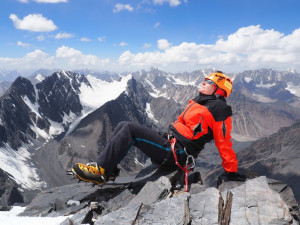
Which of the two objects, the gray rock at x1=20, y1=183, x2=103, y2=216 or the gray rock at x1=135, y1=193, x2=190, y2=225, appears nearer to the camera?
the gray rock at x1=135, y1=193, x2=190, y2=225

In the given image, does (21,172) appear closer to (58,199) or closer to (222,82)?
(58,199)

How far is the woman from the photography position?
9.59 metres

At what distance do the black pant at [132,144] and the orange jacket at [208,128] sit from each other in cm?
56

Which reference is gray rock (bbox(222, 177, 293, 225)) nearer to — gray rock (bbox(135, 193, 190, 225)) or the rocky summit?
the rocky summit

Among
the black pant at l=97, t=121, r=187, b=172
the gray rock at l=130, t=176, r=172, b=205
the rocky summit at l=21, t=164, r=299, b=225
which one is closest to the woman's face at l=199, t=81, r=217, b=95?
the black pant at l=97, t=121, r=187, b=172

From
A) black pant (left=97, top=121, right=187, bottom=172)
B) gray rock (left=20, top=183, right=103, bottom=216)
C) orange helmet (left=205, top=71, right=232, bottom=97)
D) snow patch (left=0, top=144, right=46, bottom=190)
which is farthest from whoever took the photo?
snow patch (left=0, top=144, right=46, bottom=190)

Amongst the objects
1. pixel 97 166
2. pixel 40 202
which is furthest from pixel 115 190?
pixel 40 202

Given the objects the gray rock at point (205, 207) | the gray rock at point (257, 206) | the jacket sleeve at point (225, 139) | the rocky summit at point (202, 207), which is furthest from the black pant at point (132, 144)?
the gray rock at point (257, 206)

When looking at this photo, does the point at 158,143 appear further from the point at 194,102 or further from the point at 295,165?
the point at 295,165

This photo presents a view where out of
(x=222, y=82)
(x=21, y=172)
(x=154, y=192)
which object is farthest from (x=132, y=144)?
(x=21, y=172)

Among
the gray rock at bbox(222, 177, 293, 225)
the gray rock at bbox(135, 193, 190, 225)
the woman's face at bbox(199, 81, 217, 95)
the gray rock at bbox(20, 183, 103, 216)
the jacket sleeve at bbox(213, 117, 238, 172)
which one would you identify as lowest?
the gray rock at bbox(20, 183, 103, 216)

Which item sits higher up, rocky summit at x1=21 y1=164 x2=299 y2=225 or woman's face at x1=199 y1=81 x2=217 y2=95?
woman's face at x1=199 y1=81 x2=217 y2=95

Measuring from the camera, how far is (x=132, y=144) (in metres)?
10.1

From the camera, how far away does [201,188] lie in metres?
10.0
